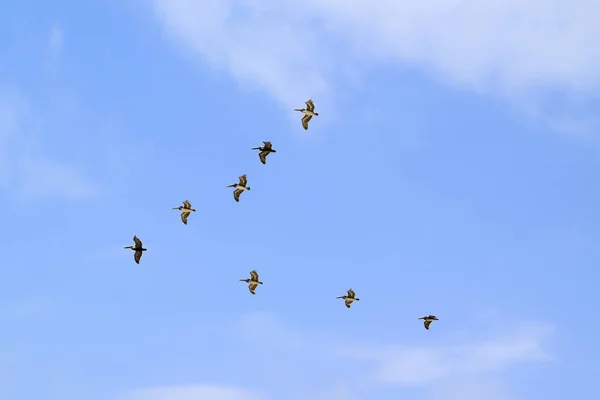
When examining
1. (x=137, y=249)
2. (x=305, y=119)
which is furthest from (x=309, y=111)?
(x=137, y=249)

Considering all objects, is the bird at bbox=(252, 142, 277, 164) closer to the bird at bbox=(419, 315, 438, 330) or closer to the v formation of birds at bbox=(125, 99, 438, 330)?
the v formation of birds at bbox=(125, 99, 438, 330)

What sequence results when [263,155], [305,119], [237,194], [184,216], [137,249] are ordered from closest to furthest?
[137,249]
[305,119]
[263,155]
[237,194]
[184,216]

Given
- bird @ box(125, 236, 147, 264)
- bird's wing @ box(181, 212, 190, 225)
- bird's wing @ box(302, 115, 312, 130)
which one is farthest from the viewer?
bird's wing @ box(181, 212, 190, 225)

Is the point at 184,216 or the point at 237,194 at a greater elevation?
the point at 237,194

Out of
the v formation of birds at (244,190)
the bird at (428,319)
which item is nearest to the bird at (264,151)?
the v formation of birds at (244,190)

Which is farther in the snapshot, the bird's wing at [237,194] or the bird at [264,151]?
the bird's wing at [237,194]

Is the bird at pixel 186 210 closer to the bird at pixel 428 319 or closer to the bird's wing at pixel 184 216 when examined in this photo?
the bird's wing at pixel 184 216

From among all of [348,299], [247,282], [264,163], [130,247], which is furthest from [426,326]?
[130,247]

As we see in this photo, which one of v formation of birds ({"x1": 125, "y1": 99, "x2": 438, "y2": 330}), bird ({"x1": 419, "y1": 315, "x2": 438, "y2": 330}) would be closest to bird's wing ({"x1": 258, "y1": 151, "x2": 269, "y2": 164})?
v formation of birds ({"x1": 125, "y1": 99, "x2": 438, "y2": 330})

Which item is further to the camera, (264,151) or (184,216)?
(184,216)

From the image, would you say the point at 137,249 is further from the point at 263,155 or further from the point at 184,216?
the point at 263,155

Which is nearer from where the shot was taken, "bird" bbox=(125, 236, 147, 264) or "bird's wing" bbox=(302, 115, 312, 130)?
"bird" bbox=(125, 236, 147, 264)

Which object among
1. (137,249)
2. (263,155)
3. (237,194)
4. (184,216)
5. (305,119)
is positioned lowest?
(137,249)

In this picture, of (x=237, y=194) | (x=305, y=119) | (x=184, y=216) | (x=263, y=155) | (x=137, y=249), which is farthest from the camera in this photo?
(x=184, y=216)
